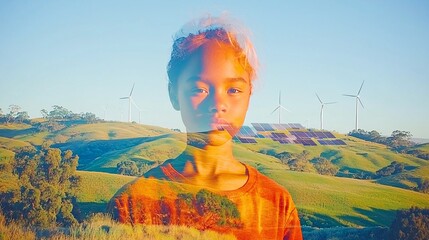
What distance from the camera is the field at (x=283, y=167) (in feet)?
13.5

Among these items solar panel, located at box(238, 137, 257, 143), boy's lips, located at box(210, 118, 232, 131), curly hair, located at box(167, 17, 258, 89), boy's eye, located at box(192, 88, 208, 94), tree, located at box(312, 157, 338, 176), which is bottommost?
tree, located at box(312, 157, 338, 176)

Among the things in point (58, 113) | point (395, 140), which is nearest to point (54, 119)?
point (58, 113)

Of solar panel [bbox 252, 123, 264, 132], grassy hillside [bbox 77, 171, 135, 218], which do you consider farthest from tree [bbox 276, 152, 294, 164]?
grassy hillside [bbox 77, 171, 135, 218]

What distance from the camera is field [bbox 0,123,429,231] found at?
411 centimetres

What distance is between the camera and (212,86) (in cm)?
369

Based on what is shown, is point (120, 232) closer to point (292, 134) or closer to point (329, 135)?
point (292, 134)

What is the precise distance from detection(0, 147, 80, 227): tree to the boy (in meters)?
0.51

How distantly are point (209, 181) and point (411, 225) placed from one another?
198cm

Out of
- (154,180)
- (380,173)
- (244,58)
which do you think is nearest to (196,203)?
(154,180)

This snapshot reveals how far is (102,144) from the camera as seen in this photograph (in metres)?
4.66

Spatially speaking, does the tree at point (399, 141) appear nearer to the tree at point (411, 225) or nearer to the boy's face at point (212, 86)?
the tree at point (411, 225)

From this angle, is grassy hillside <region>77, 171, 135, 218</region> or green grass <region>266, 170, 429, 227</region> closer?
grassy hillside <region>77, 171, 135, 218</region>

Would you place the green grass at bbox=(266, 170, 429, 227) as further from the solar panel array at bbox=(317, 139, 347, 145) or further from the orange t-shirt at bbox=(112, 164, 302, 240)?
the solar panel array at bbox=(317, 139, 347, 145)

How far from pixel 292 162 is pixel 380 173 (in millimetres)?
932
